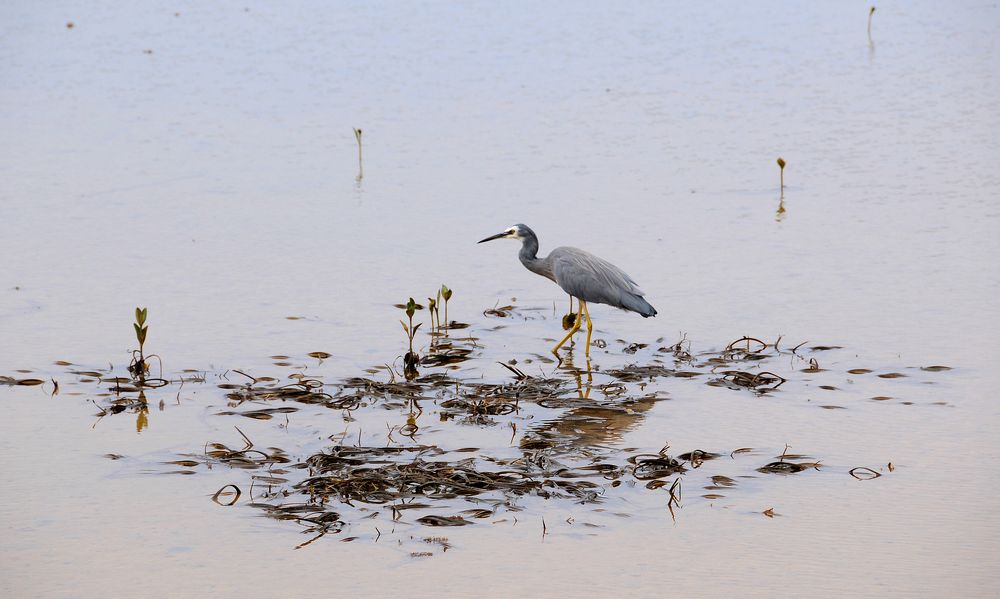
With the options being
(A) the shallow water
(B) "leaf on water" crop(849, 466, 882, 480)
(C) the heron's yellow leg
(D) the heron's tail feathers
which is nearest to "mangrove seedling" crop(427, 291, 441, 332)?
(A) the shallow water

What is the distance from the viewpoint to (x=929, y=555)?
6.32 meters

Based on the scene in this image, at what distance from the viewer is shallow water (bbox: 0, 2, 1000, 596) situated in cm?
641

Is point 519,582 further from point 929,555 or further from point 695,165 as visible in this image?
point 695,165

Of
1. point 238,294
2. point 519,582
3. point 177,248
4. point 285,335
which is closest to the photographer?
point 519,582

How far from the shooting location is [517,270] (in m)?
12.5

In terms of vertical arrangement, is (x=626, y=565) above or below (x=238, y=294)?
below

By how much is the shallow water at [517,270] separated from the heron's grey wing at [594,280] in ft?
1.39

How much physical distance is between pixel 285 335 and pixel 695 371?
331 cm

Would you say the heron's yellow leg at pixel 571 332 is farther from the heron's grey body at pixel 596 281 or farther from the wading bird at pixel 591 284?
the heron's grey body at pixel 596 281

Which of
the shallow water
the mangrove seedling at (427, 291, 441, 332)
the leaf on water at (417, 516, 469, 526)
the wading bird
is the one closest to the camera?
the shallow water

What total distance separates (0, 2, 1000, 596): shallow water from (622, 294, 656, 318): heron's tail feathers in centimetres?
27

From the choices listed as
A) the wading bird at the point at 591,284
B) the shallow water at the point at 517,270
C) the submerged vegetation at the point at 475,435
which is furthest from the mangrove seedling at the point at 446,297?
the wading bird at the point at 591,284

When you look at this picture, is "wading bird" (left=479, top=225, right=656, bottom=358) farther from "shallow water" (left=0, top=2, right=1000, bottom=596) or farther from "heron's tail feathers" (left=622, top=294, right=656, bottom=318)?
"shallow water" (left=0, top=2, right=1000, bottom=596)

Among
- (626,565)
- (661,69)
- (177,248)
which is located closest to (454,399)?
(626,565)
